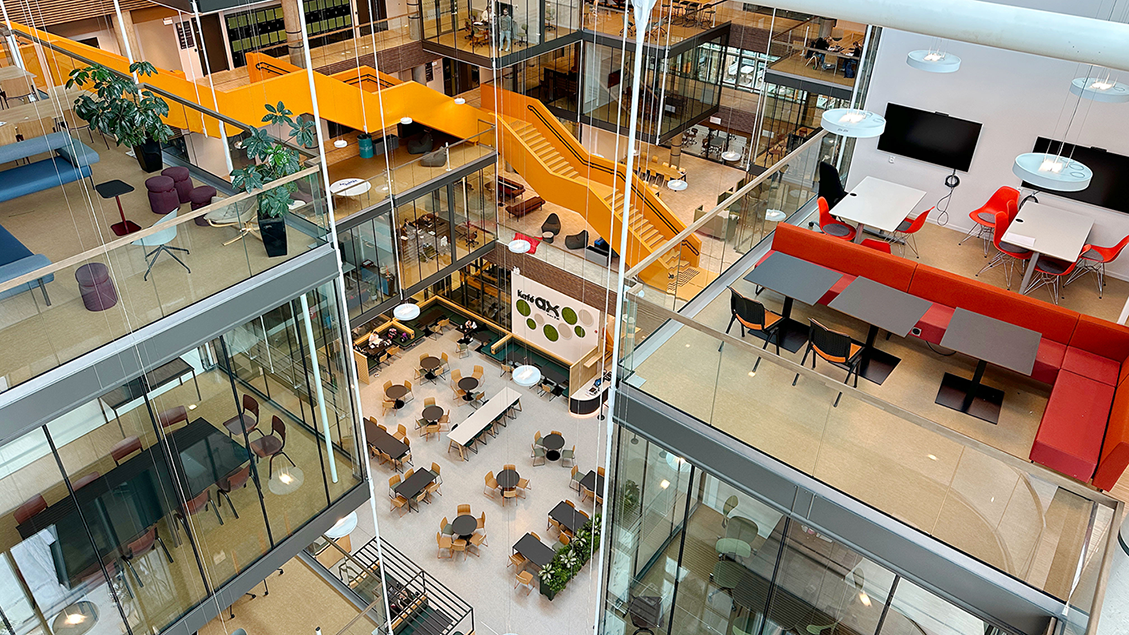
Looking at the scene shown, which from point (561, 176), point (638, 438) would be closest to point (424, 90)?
point (561, 176)

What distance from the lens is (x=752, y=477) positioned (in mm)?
6574

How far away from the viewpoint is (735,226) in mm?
9750

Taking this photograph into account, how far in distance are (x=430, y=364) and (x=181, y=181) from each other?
10.4 m

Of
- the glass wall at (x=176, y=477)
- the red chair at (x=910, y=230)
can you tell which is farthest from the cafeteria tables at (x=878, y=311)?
the glass wall at (x=176, y=477)

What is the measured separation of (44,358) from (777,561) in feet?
21.0

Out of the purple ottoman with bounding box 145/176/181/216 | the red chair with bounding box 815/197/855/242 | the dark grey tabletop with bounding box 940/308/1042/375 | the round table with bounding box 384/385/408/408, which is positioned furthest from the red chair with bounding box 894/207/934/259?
the round table with bounding box 384/385/408/408

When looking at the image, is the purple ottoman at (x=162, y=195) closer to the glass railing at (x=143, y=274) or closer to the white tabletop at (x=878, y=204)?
the glass railing at (x=143, y=274)

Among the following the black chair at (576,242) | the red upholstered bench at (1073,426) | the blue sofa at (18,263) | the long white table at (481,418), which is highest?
the blue sofa at (18,263)

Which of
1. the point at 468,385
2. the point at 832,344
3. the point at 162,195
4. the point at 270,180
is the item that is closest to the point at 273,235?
the point at 270,180

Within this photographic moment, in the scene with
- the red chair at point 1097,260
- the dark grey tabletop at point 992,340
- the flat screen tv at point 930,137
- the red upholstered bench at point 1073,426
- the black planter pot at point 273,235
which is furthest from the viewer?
the flat screen tv at point 930,137

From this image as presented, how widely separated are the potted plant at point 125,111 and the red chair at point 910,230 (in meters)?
9.45

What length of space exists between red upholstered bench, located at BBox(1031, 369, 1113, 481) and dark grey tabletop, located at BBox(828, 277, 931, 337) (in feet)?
5.16

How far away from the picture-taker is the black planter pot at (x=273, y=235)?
21.6 ft

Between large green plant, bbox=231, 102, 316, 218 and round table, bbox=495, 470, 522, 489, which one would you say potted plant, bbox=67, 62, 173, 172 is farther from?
round table, bbox=495, 470, 522, 489
